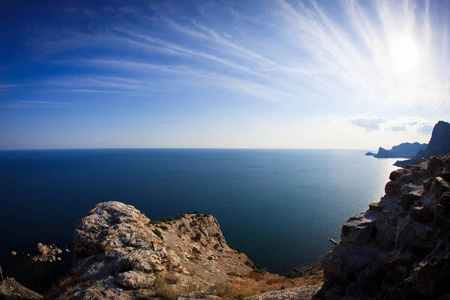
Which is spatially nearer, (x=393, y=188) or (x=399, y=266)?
(x=399, y=266)

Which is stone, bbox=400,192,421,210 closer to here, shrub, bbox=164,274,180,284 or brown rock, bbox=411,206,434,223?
brown rock, bbox=411,206,434,223

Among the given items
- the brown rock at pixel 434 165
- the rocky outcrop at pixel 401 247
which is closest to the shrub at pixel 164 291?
the rocky outcrop at pixel 401 247

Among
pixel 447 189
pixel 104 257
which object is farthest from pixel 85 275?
pixel 447 189

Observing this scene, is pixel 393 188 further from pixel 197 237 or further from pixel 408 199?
pixel 197 237

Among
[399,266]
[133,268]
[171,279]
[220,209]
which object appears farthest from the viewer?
[220,209]

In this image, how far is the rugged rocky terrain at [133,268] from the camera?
1451 centimetres

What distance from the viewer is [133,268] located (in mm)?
16797

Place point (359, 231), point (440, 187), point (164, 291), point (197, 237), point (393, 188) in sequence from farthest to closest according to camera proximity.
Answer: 1. point (197, 237)
2. point (164, 291)
3. point (393, 188)
4. point (359, 231)
5. point (440, 187)

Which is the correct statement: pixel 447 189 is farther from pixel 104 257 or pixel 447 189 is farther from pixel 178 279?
pixel 104 257

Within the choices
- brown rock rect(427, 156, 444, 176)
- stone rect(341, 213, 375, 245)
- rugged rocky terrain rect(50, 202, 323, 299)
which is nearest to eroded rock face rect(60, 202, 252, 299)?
rugged rocky terrain rect(50, 202, 323, 299)

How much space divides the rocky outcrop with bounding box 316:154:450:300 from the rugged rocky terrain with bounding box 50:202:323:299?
3509 millimetres

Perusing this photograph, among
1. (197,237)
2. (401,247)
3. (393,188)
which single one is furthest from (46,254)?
(393,188)

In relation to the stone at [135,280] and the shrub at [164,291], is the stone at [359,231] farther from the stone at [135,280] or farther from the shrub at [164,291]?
the stone at [135,280]

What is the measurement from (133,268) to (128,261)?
883mm
